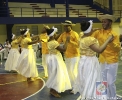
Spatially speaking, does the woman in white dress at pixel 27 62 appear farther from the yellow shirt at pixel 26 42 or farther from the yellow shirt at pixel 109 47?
the yellow shirt at pixel 109 47

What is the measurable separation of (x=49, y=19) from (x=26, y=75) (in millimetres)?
11408

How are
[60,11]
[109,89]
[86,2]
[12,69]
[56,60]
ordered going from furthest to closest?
1. [86,2]
2. [60,11]
3. [12,69]
4. [56,60]
5. [109,89]

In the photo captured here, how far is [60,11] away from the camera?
23.1m

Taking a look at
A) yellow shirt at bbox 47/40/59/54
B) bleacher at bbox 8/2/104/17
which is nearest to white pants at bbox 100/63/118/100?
yellow shirt at bbox 47/40/59/54

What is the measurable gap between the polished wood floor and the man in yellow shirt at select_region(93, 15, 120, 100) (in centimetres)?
234

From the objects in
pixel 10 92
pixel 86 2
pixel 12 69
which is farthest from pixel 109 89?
pixel 86 2

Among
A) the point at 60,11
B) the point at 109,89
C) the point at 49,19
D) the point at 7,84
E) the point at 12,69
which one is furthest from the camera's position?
the point at 60,11

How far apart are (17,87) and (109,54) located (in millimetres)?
3547

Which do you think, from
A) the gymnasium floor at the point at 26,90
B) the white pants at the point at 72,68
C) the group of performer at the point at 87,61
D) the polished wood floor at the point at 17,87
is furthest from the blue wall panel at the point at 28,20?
Result: the white pants at the point at 72,68

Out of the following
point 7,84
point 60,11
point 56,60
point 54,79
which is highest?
point 60,11

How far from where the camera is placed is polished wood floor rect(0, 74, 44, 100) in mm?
6688

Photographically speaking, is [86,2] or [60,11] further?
[86,2]

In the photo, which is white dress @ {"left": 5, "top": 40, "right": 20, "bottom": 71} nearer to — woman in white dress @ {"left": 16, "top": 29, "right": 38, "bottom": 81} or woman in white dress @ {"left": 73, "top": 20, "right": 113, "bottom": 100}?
woman in white dress @ {"left": 16, "top": 29, "right": 38, "bottom": 81}

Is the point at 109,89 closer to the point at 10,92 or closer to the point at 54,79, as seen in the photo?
the point at 54,79
